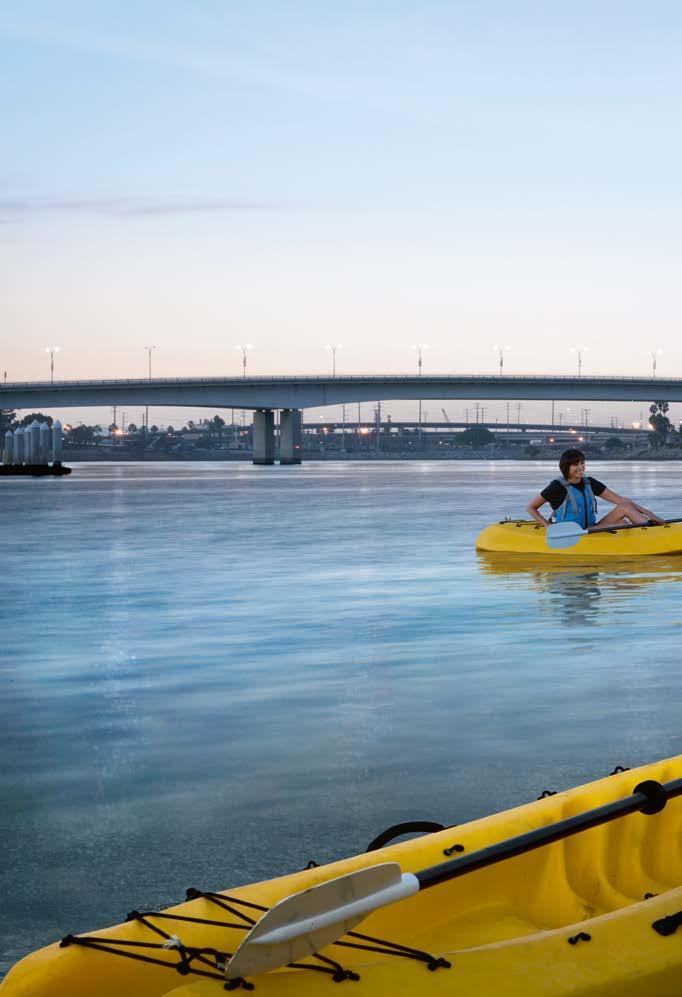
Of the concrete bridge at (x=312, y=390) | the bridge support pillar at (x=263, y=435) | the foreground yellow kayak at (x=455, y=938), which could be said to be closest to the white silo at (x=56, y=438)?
the concrete bridge at (x=312, y=390)

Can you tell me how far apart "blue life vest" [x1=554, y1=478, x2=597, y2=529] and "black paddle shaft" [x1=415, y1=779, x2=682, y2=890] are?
12.8 m

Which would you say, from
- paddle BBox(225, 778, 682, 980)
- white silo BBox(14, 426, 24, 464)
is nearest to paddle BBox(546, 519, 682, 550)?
paddle BBox(225, 778, 682, 980)

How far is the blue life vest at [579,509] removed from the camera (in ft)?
54.9

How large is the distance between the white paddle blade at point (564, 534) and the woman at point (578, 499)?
0.07 meters

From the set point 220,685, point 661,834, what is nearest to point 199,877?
point 661,834

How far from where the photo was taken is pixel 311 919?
10.00ft

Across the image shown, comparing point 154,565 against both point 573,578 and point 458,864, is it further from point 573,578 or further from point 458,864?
point 458,864

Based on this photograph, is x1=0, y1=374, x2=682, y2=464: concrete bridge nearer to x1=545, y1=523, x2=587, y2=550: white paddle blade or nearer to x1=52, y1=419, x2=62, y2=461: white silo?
x1=52, y1=419, x2=62, y2=461: white silo

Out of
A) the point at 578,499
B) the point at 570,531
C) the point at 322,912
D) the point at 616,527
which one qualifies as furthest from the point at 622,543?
the point at 322,912

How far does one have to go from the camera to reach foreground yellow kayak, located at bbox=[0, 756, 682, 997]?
3117 mm

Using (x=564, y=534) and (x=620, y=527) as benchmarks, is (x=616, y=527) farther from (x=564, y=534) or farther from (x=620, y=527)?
(x=564, y=534)

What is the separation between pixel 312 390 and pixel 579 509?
90362 millimetres

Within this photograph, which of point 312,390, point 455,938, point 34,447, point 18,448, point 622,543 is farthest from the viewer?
point 312,390

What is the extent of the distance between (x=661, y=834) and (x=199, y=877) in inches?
70.0
